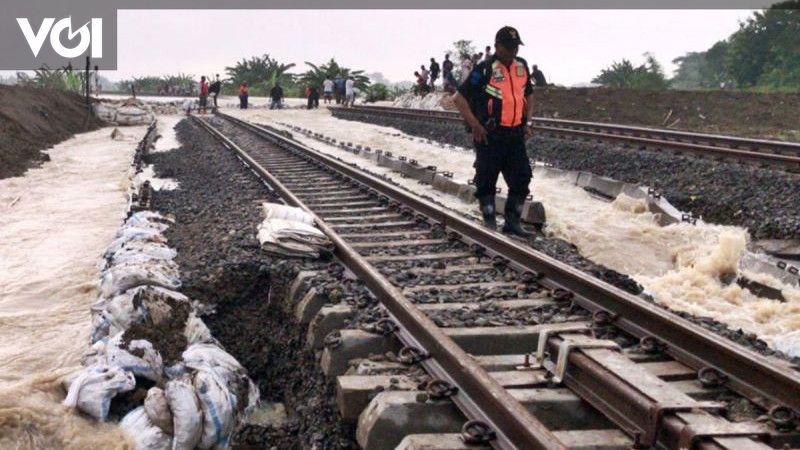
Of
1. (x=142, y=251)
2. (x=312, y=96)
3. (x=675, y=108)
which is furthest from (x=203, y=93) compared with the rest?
(x=142, y=251)

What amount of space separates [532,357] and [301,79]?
49.9 m

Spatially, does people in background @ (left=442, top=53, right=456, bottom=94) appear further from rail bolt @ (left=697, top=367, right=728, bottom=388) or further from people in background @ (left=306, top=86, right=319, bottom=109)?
rail bolt @ (left=697, top=367, right=728, bottom=388)

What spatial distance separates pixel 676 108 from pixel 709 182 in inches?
604

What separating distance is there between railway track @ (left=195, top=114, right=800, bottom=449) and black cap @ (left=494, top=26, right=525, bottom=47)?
5.83ft

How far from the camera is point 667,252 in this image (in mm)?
7559

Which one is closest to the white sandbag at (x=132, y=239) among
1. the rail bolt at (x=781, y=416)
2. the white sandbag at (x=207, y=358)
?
the white sandbag at (x=207, y=358)

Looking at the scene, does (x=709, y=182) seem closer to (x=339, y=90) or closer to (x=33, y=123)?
(x=33, y=123)

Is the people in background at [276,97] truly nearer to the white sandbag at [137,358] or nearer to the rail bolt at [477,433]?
the white sandbag at [137,358]

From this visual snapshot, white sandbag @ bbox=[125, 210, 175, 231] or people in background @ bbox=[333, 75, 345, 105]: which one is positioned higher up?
people in background @ bbox=[333, 75, 345, 105]

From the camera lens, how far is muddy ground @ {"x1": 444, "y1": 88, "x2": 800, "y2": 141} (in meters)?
21.7

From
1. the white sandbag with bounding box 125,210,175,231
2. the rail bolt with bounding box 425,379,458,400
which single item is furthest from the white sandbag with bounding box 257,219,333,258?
the rail bolt with bounding box 425,379,458,400

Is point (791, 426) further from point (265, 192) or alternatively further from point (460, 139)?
point (460, 139)

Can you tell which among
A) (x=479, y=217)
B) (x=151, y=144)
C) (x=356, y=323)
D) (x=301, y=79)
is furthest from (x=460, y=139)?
(x=301, y=79)

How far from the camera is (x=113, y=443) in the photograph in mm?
3312
